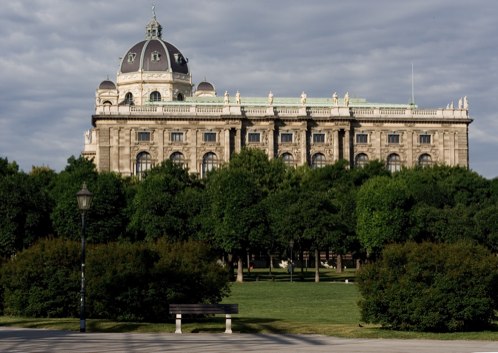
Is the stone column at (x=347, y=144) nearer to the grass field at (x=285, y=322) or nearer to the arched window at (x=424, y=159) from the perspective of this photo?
the arched window at (x=424, y=159)

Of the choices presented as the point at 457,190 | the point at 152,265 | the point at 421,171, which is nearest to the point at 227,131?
the point at 421,171

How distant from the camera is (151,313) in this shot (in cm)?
4512

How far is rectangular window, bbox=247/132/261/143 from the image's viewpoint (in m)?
159

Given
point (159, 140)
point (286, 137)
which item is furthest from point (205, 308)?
point (286, 137)

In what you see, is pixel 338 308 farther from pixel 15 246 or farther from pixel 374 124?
pixel 374 124

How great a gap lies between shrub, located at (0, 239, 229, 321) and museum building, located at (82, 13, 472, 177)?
107 m

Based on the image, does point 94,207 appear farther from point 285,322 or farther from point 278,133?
point 285,322

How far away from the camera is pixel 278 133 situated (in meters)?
160

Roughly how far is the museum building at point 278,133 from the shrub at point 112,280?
351 feet

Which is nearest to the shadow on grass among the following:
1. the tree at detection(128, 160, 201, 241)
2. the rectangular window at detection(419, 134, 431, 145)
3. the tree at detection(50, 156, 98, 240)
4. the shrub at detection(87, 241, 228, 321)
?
the shrub at detection(87, 241, 228, 321)

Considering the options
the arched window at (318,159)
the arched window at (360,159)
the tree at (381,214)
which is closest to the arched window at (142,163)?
the arched window at (318,159)

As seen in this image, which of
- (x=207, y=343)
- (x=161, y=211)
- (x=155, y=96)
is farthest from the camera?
(x=155, y=96)

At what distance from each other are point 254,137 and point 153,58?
27044 mm

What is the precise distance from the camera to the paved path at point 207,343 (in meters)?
32.0
